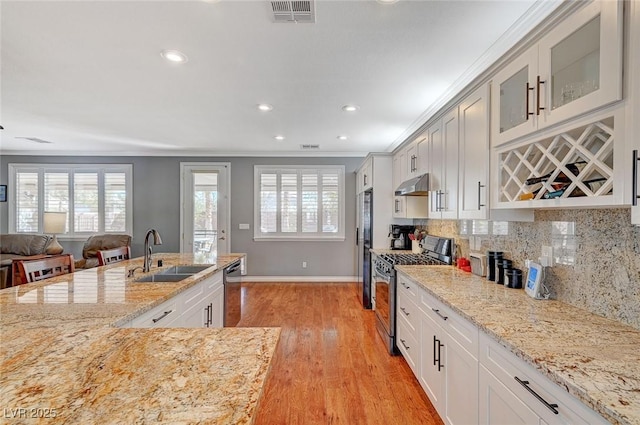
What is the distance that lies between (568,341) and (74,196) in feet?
24.9

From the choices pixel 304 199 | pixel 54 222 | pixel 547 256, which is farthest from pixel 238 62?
pixel 54 222

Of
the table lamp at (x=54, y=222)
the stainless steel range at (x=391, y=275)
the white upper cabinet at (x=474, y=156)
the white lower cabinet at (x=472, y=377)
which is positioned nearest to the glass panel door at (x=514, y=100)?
the white upper cabinet at (x=474, y=156)

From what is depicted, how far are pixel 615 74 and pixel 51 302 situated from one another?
9.14 ft

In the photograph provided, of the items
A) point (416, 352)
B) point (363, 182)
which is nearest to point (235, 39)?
point (416, 352)

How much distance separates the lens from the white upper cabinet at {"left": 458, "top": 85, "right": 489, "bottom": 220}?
6.29ft

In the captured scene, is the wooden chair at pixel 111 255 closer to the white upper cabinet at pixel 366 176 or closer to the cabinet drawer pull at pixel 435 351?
the cabinet drawer pull at pixel 435 351

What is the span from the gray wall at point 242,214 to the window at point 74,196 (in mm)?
167

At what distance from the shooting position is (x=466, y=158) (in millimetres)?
2176

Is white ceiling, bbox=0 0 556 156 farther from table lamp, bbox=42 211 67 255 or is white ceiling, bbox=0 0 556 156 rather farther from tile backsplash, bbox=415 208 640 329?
table lamp, bbox=42 211 67 255

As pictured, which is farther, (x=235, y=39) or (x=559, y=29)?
(x=235, y=39)

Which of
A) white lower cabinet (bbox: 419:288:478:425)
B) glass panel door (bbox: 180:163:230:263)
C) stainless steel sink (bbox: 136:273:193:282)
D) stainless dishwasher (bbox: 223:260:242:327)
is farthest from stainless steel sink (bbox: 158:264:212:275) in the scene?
glass panel door (bbox: 180:163:230:263)

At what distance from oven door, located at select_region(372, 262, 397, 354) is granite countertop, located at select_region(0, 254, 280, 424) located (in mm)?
1840

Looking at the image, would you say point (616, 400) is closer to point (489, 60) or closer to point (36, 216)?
point (489, 60)

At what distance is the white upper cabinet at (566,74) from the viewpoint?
107 centimetres
